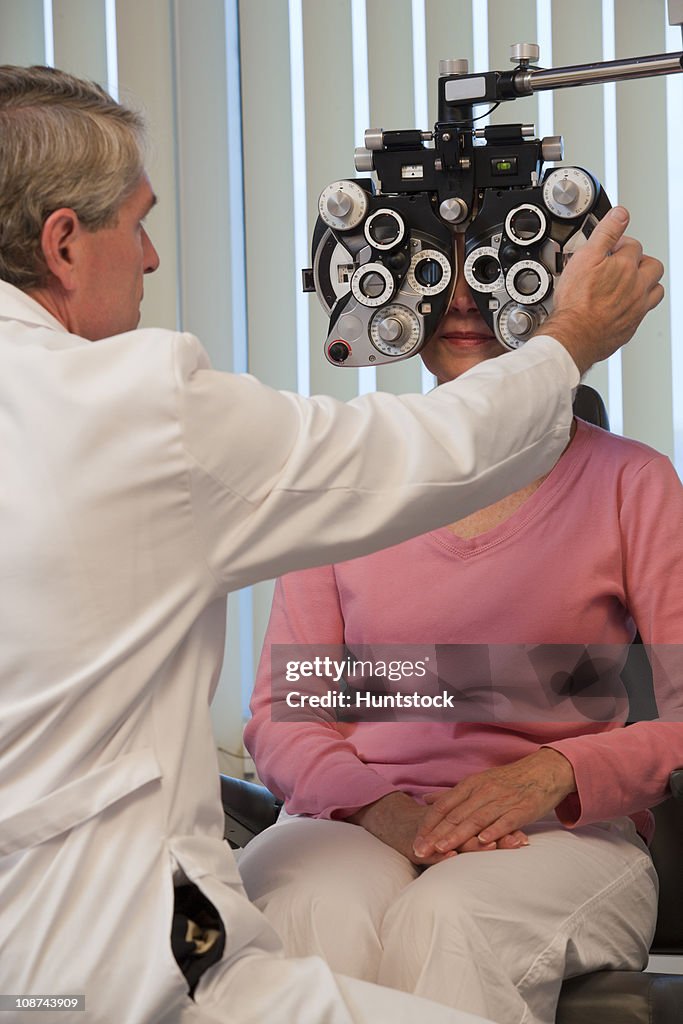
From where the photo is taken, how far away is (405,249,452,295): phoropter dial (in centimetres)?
128

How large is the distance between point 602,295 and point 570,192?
0.63 feet

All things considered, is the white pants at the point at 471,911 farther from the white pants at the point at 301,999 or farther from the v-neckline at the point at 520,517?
the v-neckline at the point at 520,517

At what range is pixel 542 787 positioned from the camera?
1133 mm

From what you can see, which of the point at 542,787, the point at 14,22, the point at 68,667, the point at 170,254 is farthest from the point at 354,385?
the point at 68,667

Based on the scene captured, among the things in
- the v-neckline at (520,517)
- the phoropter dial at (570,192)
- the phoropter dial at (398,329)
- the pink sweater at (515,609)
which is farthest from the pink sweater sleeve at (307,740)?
the phoropter dial at (570,192)

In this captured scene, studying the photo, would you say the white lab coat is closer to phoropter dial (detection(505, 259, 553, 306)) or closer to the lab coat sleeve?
the lab coat sleeve

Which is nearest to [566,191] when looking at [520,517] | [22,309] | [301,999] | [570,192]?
[570,192]

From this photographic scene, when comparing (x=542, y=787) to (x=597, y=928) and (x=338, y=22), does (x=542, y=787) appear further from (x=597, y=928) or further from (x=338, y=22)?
(x=338, y=22)

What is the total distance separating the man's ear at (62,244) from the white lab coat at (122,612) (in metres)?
0.07

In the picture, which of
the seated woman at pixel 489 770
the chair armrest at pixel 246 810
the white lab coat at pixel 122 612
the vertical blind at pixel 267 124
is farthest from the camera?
the vertical blind at pixel 267 124

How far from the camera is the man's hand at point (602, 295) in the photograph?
1068mm

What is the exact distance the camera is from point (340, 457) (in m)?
0.88

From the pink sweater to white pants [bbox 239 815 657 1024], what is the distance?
3.1 inches

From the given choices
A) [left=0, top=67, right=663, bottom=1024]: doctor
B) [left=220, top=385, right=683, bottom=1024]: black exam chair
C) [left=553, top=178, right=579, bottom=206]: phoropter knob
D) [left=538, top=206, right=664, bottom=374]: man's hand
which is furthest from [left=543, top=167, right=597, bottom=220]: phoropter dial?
[left=0, top=67, right=663, bottom=1024]: doctor
